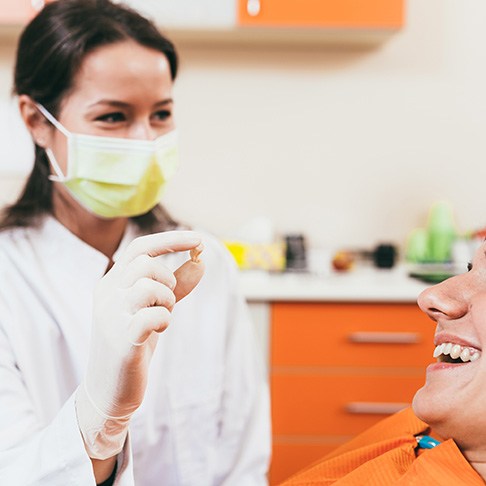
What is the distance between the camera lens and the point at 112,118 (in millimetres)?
1484

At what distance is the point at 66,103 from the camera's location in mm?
1495

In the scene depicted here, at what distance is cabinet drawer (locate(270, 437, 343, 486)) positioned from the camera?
237cm

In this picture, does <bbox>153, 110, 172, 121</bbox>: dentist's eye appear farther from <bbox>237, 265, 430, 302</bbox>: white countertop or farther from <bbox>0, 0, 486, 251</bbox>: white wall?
<bbox>0, 0, 486, 251</bbox>: white wall

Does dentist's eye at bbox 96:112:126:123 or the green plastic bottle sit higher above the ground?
dentist's eye at bbox 96:112:126:123

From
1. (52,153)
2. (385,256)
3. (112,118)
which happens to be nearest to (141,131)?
(112,118)

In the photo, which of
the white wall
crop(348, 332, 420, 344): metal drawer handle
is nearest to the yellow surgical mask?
crop(348, 332, 420, 344): metal drawer handle

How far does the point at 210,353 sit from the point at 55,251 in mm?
390

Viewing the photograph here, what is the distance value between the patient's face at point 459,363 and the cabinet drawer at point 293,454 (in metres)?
1.37

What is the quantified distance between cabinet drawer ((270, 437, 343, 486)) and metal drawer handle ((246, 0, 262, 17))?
1.48m

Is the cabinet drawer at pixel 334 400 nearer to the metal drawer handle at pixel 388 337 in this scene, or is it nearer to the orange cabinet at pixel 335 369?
the orange cabinet at pixel 335 369

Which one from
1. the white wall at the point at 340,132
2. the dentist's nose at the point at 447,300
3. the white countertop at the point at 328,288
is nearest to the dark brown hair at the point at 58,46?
the dentist's nose at the point at 447,300

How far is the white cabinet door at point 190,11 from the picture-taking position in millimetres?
2533

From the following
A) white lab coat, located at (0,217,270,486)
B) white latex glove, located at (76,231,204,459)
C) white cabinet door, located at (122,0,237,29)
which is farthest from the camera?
white cabinet door, located at (122,0,237,29)

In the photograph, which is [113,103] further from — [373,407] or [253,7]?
[373,407]
